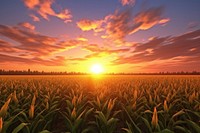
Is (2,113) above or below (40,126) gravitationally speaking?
above

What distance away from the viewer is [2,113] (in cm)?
368

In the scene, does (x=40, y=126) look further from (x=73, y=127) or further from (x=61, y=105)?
(x=61, y=105)

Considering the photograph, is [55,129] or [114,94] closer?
[55,129]

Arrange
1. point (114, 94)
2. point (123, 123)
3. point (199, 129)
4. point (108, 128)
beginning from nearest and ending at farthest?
point (199, 129)
point (108, 128)
point (123, 123)
point (114, 94)

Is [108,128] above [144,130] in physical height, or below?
above

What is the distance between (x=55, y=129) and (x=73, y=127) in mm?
2195

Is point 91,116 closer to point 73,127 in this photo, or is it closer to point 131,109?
point 131,109

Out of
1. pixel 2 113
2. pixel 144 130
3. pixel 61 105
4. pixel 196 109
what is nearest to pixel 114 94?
pixel 61 105

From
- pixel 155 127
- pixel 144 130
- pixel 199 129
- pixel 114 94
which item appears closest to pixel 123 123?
pixel 144 130

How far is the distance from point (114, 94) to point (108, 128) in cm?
573

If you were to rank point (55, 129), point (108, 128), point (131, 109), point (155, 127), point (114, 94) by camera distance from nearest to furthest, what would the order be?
point (155, 127), point (108, 128), point (131, 109), point (55, 129), point (114, 94)

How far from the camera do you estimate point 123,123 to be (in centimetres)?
636

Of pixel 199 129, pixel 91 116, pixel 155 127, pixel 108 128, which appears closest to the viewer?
pixel 199 129

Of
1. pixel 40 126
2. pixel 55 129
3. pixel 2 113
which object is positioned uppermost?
pixel 2 113
